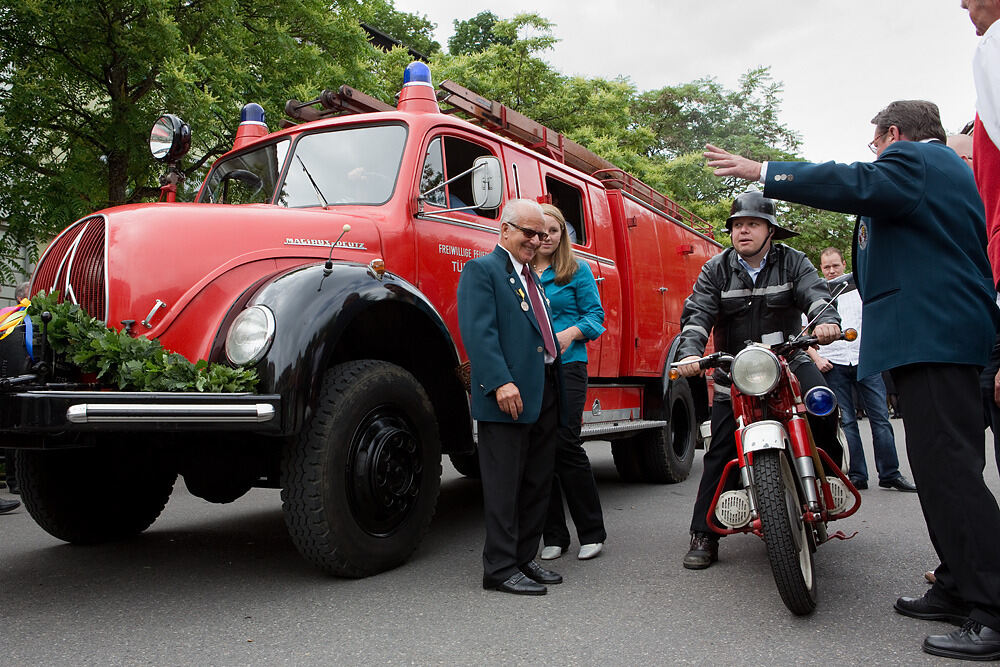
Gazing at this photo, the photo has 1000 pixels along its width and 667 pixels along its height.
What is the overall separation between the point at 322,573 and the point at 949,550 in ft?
8.64

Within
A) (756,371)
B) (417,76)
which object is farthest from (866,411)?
(417,76)

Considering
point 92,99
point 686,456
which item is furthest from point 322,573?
point 92,99

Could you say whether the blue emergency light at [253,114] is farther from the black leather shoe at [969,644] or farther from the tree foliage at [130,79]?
the black leather shoe at [969,644]

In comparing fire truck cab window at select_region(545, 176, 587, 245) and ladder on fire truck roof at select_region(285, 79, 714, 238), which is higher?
ladder on fire truck roof at select_region(285, 79, 714, 238)

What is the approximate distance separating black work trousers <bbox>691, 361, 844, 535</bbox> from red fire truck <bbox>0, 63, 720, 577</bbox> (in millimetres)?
1263

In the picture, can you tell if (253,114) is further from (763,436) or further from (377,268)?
(763,436)

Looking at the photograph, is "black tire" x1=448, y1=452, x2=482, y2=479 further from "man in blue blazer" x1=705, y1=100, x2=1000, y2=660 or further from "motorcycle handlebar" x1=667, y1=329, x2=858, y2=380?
"man in blue blazer" x1=705, y1=100, x2=1000, y2=660

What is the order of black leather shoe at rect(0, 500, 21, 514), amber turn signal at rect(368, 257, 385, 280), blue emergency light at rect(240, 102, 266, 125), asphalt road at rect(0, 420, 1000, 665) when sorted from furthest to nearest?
black leather shoe at rect(0, 500, 21, 514)
blue emergency light at rect(240, 102, 266, 125)
amber turn signal at rect(368, 257, 385, 280)
asphalt road at rect(0, 420, 1000, 665)

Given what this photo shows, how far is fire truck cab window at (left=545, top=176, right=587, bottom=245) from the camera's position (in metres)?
6.30

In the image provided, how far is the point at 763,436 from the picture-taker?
3.36 metres

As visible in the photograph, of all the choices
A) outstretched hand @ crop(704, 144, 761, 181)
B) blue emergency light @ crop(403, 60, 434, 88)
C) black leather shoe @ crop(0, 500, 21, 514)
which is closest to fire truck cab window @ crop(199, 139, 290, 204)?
blue emergency light @ crop(403, 60, 434, 88)

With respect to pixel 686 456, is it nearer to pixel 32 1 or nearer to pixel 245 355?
pixel 245 355

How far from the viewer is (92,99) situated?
374 inches

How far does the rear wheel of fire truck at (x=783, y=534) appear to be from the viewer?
A: 10.3 ft
